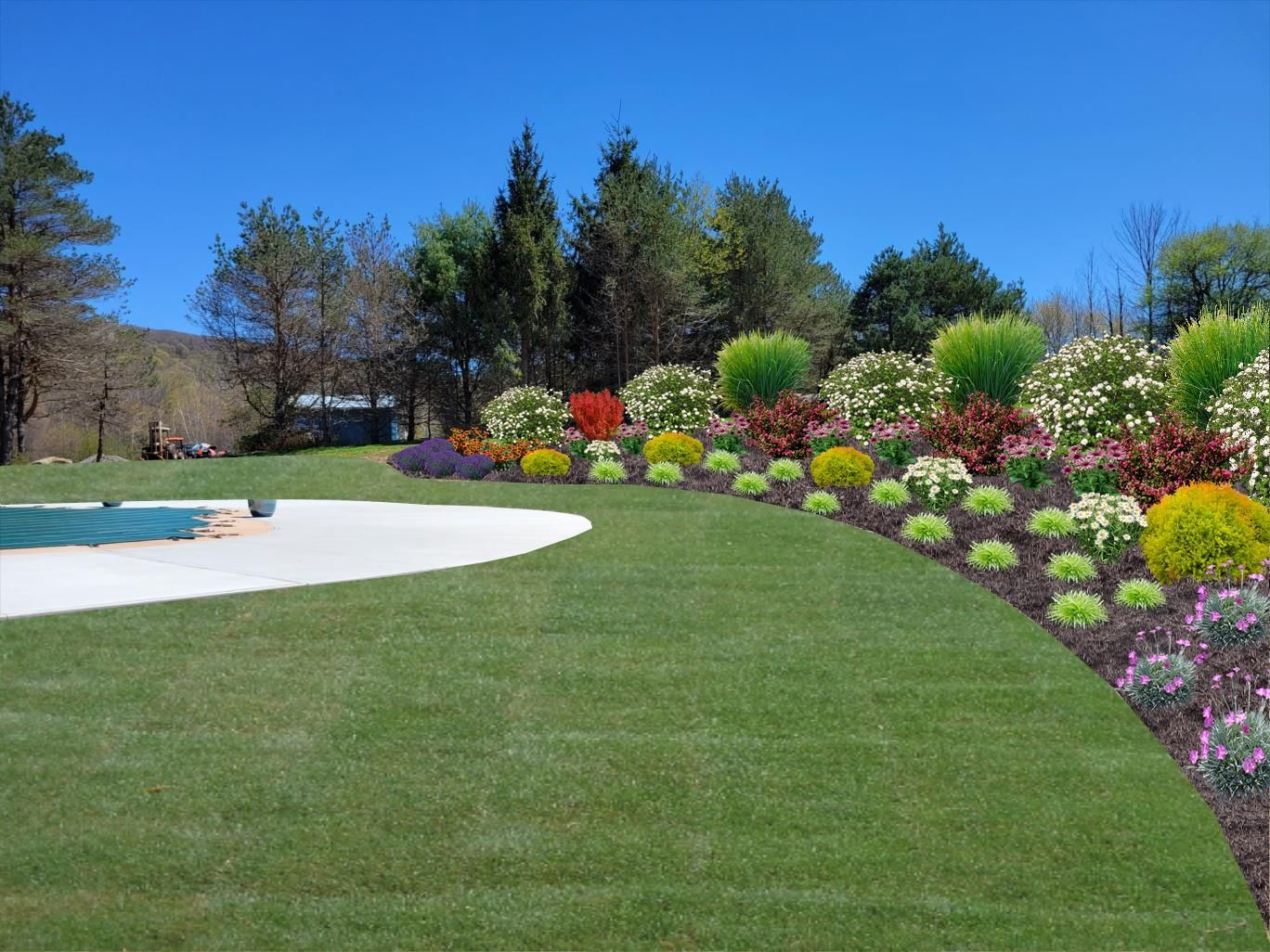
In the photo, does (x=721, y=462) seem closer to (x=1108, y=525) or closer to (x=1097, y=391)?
(x=1097, y=391)

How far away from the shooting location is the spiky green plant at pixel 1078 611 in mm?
5820

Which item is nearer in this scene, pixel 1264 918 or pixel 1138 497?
pixel 1264 918

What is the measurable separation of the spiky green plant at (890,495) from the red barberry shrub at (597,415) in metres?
6.02

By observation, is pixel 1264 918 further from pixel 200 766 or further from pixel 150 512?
pixel 150 512

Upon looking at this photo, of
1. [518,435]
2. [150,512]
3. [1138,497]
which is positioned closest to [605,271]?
[518,435]

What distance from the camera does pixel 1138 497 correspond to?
8.02m

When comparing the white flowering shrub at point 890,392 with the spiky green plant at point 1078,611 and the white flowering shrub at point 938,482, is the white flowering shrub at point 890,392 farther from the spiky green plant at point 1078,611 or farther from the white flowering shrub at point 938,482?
the spiky green plant at point 1078,611

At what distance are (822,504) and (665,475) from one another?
290 cm

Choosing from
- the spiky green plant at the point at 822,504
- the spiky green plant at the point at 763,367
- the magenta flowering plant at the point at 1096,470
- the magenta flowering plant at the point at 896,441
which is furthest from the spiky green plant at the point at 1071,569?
the spiky green plant at the point at 763,367

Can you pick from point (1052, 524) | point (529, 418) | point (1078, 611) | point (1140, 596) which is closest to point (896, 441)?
point (1052, 524)

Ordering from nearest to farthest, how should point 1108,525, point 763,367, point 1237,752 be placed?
point 1237,752
point 1108,525
point 763,367

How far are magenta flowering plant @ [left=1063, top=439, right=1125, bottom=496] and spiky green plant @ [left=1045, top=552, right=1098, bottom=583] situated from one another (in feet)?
6.33

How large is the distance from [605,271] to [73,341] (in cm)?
1565

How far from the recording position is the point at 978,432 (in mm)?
10211
